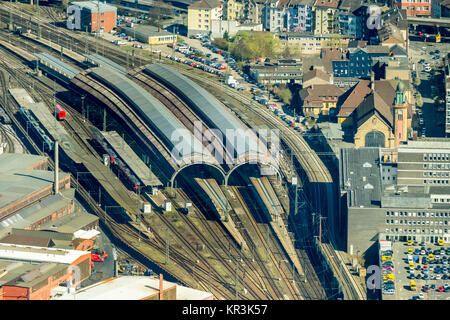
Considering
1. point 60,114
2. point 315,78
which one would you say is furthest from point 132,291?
point 315,78

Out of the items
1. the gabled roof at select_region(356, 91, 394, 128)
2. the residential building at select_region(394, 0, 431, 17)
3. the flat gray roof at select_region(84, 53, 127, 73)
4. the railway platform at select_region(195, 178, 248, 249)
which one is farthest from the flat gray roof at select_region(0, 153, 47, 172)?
the residential building at select_region(394, 0, 431, 17)

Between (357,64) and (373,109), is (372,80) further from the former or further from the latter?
(373,109)

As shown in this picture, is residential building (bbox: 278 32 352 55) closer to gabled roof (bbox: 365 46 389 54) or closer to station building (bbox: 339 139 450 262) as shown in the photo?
gabled roof (bbox: 365 46 389 54)

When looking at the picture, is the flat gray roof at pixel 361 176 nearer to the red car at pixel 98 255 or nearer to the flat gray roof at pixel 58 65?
the red car at pixel 98 255

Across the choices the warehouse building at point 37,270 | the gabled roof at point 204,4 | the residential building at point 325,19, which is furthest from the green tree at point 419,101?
the warehouse building at point 37,270
